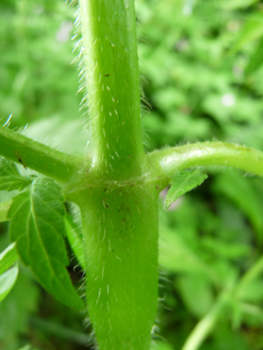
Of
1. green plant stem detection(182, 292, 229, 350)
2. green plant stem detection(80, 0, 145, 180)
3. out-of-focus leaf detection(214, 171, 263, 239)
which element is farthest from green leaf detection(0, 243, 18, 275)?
out-of-focus leaf detection(214, 171, 263, 239)

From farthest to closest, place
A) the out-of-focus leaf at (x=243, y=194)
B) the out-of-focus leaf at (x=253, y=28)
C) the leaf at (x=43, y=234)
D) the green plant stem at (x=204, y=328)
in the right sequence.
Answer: the out-of-focus leaf at (x=243, y=194) → the green plant stem at (x=204, y=328) → the out-of-focus leaf at (x=253, y=28) → the leaf at (x=43, y=234)

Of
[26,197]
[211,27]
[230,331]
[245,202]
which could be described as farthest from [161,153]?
[211,27]

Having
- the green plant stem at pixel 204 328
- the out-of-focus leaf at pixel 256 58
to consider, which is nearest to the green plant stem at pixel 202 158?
the out-of-focus leaf at pixel 256 58

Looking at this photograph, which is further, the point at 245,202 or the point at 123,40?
the point at 245,202

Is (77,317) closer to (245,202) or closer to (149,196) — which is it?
(245,202)

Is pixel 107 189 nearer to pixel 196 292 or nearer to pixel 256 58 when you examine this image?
pixel 256 58

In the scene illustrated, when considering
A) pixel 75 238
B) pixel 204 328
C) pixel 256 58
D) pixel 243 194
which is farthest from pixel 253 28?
pixel 243 194

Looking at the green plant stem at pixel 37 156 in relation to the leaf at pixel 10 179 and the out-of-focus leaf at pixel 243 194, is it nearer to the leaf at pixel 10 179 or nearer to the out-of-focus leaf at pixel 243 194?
the leaf at pixel 10 179

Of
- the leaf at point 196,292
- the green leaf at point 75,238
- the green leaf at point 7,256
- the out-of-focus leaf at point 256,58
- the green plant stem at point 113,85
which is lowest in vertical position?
the leaf at point 196,292
